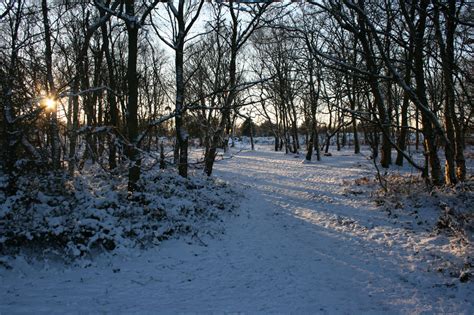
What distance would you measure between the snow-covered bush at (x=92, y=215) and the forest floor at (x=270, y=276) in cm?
34

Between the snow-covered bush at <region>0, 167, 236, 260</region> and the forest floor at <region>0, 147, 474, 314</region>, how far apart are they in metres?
0.34

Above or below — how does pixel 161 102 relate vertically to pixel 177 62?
above

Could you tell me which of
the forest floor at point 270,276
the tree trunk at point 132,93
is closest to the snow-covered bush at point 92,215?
the forest floor at point 270,276

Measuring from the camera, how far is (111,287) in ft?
15.2

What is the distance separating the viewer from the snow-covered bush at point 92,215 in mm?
5219

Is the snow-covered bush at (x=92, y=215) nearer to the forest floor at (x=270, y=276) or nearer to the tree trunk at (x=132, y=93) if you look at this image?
the forest floor at (x=270, y=276)

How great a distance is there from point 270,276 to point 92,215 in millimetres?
3801

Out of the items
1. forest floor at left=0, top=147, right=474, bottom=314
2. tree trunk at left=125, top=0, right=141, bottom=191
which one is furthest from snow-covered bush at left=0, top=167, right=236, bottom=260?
tree trunk at left=125, top=0, right=141, bottom=191

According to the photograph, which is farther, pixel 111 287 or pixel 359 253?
pixel 359 253

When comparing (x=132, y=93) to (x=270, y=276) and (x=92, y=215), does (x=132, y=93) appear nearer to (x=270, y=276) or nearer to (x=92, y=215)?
(x=92, y=215)

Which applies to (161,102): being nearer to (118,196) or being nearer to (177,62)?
(177,62)

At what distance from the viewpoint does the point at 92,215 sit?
5988 mm

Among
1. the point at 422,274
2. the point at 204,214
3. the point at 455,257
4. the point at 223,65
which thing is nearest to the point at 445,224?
the point at 455,257

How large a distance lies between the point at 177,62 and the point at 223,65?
13.2 metres
